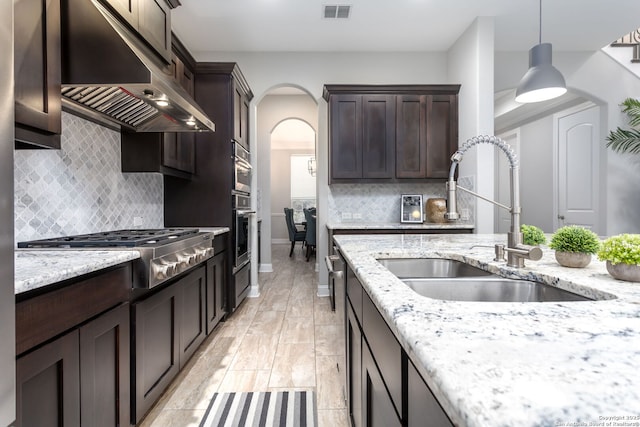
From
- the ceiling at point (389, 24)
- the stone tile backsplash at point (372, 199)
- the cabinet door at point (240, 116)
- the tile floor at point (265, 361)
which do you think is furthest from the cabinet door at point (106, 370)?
the ceiling at point (389, 24)

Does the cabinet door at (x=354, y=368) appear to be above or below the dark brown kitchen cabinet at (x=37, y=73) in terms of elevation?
below

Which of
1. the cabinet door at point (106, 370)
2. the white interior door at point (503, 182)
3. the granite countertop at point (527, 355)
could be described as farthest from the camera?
the white interior door at point (503, 182)

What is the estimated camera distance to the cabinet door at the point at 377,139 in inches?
149

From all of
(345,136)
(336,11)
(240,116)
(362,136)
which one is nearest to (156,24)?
(240,116)


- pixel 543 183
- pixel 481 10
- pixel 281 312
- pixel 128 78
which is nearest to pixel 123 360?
pixel 128 78

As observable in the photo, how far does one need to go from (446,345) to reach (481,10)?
12.5 ft

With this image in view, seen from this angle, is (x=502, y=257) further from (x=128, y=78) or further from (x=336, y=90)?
(x=336, y=90)

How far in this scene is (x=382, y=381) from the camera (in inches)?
31.9

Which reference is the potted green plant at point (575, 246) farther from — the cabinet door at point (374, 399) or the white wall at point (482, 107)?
the white wall at point (482, 107)

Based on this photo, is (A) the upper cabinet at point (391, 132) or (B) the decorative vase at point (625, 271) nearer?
(B) the decorative vase at point (625, 271)

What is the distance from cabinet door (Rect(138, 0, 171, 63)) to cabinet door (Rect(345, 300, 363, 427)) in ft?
6.41

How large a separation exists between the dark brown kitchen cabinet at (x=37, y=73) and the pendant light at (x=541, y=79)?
9.19 feet

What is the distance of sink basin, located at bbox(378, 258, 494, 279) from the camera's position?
4.77 feet

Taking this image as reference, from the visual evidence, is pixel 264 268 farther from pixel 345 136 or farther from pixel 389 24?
pixel 389 24
